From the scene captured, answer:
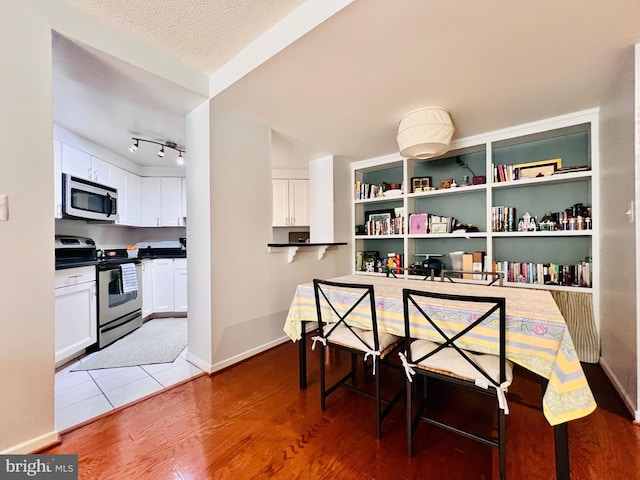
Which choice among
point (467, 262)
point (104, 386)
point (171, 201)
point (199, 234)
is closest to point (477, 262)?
point (467, 262)

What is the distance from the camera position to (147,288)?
3.69 meters

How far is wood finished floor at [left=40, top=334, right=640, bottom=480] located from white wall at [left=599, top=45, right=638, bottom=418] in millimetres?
289

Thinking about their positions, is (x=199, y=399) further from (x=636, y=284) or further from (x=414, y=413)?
(x=636, y=284)

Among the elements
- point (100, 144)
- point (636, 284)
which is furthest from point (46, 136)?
point (636, 284)

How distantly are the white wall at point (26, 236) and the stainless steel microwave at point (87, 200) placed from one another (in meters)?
1.60

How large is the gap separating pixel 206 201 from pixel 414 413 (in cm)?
214

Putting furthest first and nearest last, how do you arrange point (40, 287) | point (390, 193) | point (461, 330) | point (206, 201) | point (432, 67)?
point (390, 193), point (206, 201), point (432, 67), point (40, 287), point (461, 330)

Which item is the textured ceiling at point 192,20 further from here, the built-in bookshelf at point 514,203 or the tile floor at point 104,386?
the tile floor at point 104,386

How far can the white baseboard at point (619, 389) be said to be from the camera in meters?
1.60

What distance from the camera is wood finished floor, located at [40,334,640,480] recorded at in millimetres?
1270

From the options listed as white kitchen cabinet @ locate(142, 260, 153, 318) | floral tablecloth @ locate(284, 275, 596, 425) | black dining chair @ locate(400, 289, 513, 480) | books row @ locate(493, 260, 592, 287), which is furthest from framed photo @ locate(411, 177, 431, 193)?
white kitchen cabinet @ locate(142, 260, 153, 318)

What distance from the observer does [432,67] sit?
5.73 feet

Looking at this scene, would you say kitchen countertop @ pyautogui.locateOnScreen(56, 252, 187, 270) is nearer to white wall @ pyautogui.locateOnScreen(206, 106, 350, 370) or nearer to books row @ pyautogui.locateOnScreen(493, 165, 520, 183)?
white wall @ pyautogui.locateOnScreen(206, 106, 350, 370)

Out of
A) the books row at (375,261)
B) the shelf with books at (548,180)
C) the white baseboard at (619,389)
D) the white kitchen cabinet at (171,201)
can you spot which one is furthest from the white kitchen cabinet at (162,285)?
the white baseboard at (619,389)
